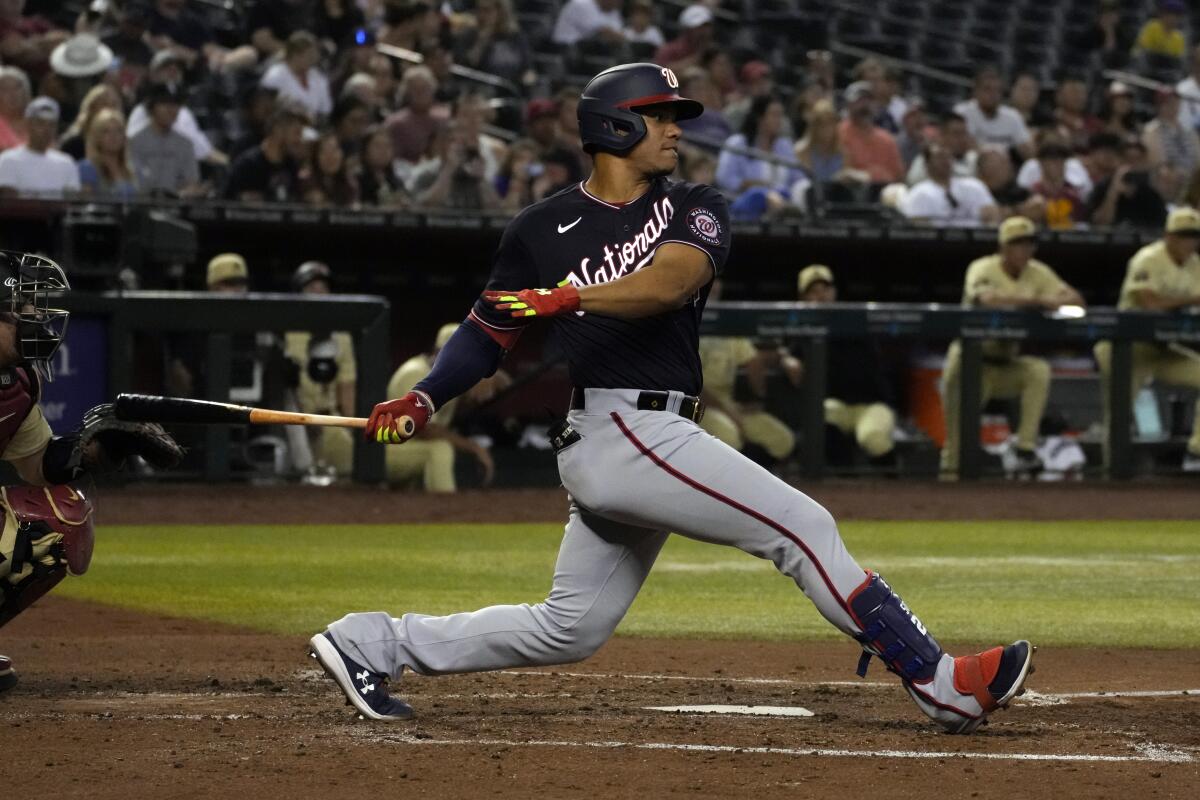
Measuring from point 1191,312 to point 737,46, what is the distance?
6000 millimetres

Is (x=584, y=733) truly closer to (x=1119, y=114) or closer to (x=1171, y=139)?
(x=1171, y=139)

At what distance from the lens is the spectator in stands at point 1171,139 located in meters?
17.4

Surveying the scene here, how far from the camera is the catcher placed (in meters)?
5.18

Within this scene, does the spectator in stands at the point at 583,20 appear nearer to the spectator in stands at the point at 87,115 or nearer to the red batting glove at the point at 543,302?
the spectator in stands at the point at 87,115

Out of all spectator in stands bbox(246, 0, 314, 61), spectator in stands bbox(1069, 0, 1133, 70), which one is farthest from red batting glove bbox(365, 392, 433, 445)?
spectator in stands bbox(1069, 0, 1133, 70)

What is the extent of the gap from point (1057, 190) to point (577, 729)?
12197 millimetres

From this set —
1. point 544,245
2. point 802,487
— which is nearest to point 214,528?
point 802,487

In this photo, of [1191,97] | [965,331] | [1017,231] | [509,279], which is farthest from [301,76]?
[509,279]

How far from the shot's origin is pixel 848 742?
4.49 meters

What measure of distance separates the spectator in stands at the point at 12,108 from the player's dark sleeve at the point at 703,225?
8803 millimetres

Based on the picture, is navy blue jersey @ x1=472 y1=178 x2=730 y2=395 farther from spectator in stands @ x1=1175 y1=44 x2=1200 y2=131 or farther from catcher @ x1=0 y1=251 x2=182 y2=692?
spectator in stands @ x1=1175 y1=44 x2=1200 y2=131

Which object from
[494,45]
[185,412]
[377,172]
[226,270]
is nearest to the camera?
[185,412]

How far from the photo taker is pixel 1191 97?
723 inches

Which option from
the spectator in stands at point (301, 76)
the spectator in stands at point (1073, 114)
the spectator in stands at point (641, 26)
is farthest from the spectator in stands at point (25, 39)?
the spectator in stands at point (1073, 114)
